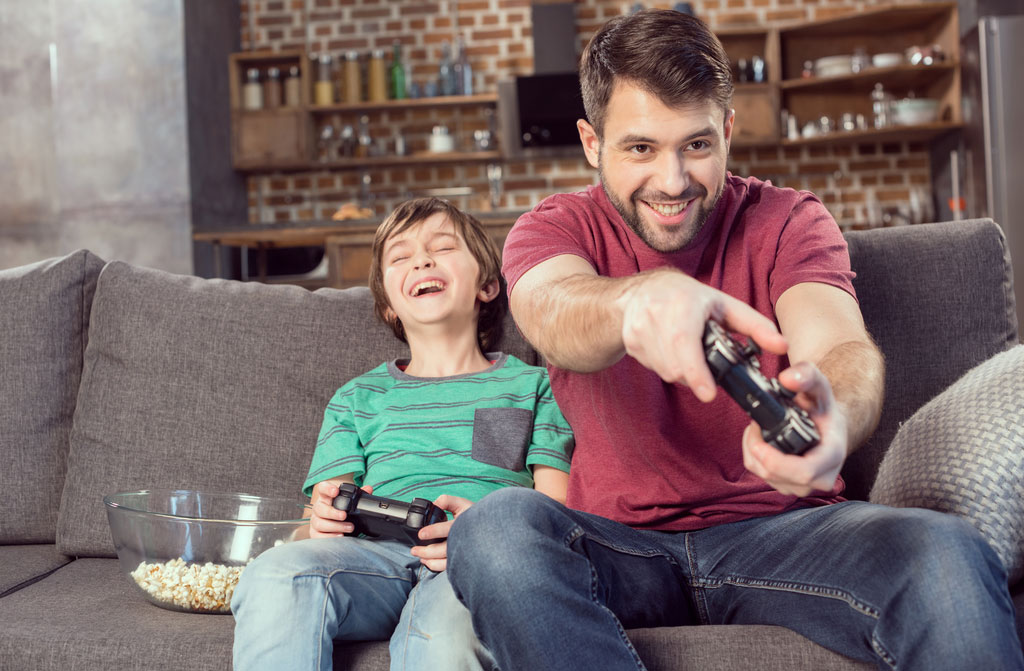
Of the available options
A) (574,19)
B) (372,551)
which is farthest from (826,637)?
(574,19)

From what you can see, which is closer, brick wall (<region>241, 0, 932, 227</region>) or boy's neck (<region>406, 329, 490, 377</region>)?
boy's neck (<region>406, 329, 490, 377</region>)

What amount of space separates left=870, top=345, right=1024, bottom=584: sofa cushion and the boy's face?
696 mm

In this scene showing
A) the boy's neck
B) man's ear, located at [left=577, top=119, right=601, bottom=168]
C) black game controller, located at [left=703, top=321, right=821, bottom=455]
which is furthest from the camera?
the boy's neck

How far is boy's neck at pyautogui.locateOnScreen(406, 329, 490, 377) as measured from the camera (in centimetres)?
163

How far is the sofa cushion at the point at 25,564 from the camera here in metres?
1.48

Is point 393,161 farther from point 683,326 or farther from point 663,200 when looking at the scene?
point 683,326

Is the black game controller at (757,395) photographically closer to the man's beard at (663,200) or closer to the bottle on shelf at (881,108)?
the man's beard at (663,200)

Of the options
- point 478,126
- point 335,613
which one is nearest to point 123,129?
point 478,126

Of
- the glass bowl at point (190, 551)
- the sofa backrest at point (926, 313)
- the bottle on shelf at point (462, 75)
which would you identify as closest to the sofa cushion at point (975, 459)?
the sofa backrest at point (926, 313)

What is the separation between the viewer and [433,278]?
1636 millimetres

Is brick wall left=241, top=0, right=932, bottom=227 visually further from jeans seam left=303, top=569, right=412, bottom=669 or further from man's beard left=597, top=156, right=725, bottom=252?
jeans seam left=303, top=569, right=412, bottom=669

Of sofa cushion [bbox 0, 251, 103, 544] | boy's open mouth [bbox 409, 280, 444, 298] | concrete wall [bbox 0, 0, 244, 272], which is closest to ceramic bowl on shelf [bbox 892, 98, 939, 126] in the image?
concrete wall [bbox 0, 0, 244, 272]

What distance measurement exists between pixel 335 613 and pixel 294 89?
4757mm

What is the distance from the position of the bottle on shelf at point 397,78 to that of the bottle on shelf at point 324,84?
1.09 feet
